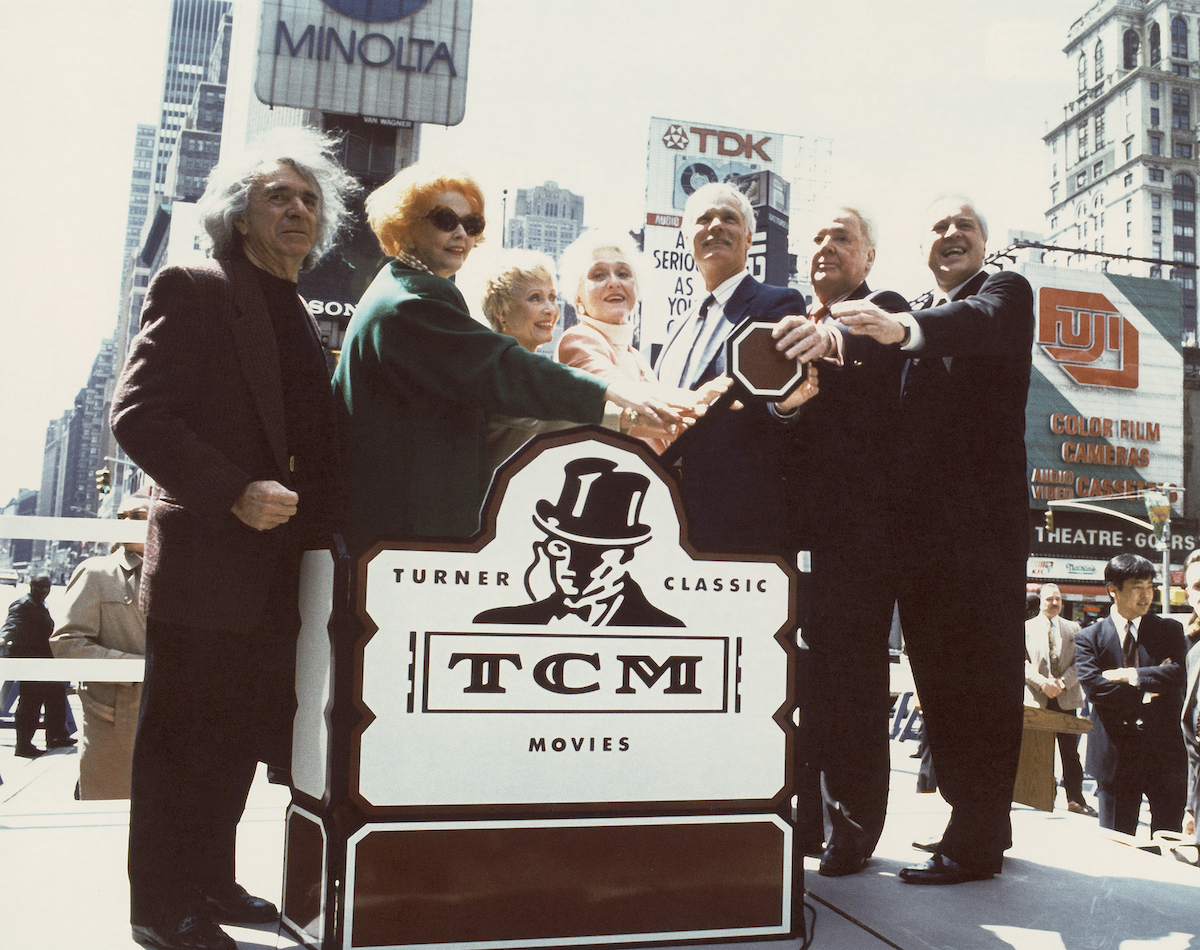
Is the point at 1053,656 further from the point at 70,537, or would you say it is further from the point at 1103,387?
the point at 1103,387

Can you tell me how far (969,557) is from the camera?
2.50 m

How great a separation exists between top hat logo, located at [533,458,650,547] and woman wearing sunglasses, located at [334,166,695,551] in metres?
0.13

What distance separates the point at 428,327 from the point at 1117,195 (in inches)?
3764

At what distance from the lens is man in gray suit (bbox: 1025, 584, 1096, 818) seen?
6582 millimetres

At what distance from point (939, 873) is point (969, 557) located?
2.59 feet

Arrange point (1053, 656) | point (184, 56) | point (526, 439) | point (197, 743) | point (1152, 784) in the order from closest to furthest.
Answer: point (197, 743) → point (526, 439) → point (1152, 784) → point (1053, 656) → point (184, 56)

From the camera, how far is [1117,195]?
83.4 meters

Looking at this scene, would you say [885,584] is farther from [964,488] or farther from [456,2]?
[456,2]

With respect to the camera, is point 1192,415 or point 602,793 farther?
point 1192,415

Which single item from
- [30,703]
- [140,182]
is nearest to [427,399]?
[30,703]

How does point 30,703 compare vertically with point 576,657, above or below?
below

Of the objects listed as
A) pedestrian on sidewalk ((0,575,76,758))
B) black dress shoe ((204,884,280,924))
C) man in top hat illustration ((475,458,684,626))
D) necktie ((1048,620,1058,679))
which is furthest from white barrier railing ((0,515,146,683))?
necktie ((1048,620,1058,679))

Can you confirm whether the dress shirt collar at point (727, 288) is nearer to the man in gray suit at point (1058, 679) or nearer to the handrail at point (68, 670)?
the handrail at point (68, 670)

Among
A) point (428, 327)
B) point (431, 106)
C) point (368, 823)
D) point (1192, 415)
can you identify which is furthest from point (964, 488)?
point (1192, 415)
